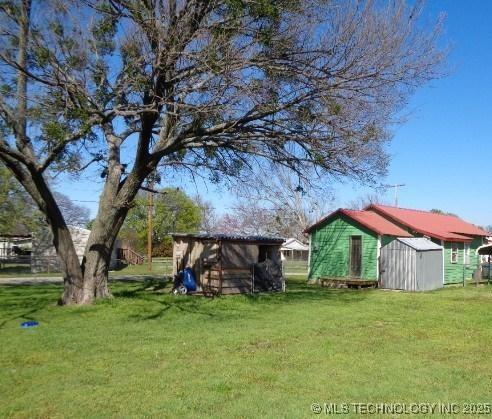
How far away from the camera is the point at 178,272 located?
21.3 metres

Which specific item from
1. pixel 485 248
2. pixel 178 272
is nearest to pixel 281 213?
pixel 485 248

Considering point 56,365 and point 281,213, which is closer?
point 56,365

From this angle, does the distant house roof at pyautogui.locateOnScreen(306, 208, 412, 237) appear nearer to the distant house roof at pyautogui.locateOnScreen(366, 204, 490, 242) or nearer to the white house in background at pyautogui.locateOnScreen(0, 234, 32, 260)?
the distant house roof at pyautogui.locateOnScreen(366, 204, 490, 242)

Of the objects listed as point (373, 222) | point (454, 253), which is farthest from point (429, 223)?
point (373, 222)

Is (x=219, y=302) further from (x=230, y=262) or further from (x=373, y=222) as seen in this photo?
(x=373, y=222)

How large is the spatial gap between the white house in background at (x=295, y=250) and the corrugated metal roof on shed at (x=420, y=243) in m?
28.4

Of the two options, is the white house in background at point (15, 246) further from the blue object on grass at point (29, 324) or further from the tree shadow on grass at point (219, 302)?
the blue object on grass at point (29, 324)

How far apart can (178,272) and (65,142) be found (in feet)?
30.6

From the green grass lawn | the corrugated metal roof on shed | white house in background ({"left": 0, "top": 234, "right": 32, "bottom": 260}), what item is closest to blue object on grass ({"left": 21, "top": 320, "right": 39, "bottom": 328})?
the green grass lawn

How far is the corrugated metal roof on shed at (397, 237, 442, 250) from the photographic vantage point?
82.5 ft

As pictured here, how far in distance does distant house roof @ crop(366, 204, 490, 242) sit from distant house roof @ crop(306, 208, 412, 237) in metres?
0.44

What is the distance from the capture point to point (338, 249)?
2845 cm

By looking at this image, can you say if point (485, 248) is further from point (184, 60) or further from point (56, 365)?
point (56, 365)

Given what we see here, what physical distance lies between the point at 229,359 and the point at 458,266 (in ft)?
80.8
